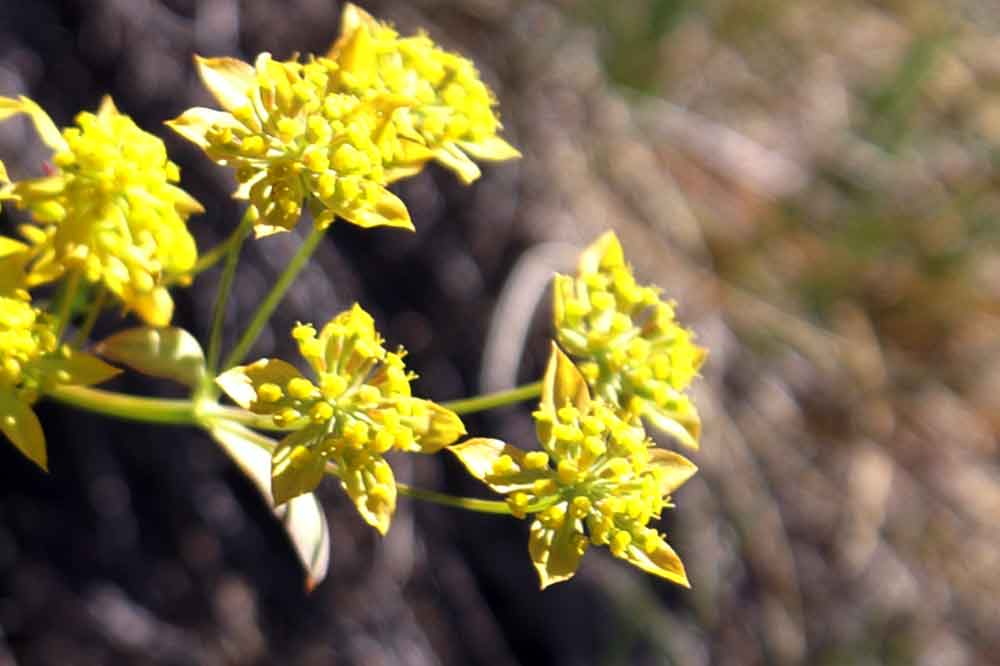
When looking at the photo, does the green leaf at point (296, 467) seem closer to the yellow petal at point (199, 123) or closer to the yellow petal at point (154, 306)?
the yellow petal at point (154, 306)

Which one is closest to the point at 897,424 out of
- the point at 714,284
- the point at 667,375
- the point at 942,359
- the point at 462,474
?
the point at 942,359

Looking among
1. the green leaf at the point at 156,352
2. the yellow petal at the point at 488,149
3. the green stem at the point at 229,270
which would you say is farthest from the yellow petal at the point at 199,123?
the yellow petal at the point at 488,149

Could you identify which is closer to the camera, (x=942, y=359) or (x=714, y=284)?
(x=714, y=284)

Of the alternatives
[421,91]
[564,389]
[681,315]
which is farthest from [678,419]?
[681,315]

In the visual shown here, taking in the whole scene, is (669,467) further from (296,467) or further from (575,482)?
(296,467)

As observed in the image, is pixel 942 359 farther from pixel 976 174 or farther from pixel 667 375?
pixel 667 375

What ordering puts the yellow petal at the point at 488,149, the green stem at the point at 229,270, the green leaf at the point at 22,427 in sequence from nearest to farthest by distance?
the green leaf at the point at 22,427 < the green stem at the point at 229,270 < the yellow petal at the point at 488,149
